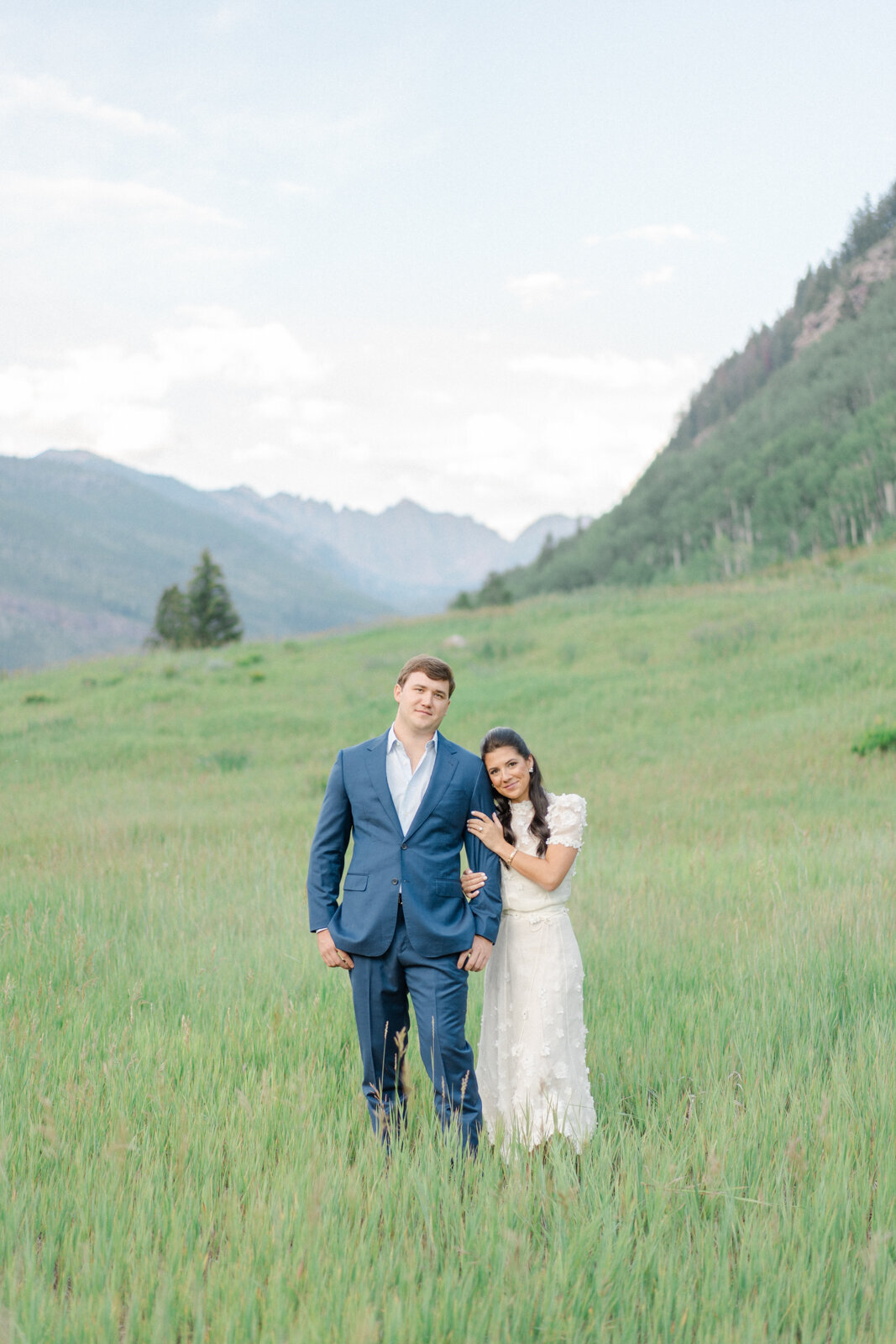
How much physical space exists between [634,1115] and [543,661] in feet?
65.2

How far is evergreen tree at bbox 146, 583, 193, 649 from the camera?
2427 inches

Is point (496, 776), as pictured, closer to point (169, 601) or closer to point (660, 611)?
point (660, 611)

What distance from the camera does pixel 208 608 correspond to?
62.6 meters

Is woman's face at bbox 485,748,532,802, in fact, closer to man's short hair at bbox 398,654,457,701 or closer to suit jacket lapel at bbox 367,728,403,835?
man's short hair at bbox 398,654,457,701

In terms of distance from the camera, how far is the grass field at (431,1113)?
2.27 m

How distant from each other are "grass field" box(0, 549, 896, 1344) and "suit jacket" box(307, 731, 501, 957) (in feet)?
2.24

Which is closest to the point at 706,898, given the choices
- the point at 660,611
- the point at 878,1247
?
the point at 878,1247

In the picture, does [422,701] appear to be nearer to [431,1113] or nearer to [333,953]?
[333,953]

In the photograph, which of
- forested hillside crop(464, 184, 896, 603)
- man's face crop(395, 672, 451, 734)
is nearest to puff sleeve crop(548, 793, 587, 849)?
man's face crop(395, 672, 451, 734)

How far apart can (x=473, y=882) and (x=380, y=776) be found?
561 millimetres

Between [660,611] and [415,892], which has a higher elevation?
[660,611]

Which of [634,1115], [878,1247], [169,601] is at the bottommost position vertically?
[634,1115]

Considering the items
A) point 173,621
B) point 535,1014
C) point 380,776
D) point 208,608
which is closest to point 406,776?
point 380,776

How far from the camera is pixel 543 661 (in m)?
23.3
